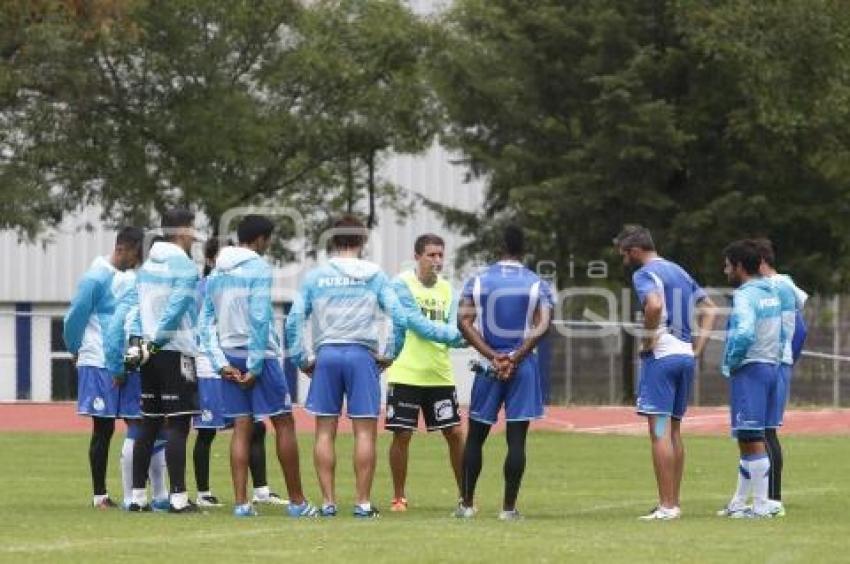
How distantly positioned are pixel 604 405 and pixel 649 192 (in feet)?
13.1

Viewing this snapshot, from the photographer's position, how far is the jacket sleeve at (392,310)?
1636 centimetres

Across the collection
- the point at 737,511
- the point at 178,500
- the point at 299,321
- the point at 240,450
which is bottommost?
the point at 737,511

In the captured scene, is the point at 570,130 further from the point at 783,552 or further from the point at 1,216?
the point at 783,552

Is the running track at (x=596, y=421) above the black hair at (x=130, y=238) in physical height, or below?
below

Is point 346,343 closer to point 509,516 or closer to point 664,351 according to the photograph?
point 509,516

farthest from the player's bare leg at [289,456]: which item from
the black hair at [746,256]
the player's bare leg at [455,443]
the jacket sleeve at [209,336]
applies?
the black hair at [746,256]

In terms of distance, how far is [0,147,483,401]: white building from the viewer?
44.9 metres

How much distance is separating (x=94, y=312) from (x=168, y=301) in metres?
1.11

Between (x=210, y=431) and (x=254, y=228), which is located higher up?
(x=254, y=228)

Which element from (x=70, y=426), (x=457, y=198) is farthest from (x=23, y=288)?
(x=70, y=426)

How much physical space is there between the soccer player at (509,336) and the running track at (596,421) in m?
14.1

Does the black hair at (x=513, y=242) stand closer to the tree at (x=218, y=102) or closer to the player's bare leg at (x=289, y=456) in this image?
the player's bare leg at (x=289, y=456)

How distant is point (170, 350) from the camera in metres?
16.7

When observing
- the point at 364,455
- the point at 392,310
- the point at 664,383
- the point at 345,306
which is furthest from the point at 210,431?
the point at 664,383
